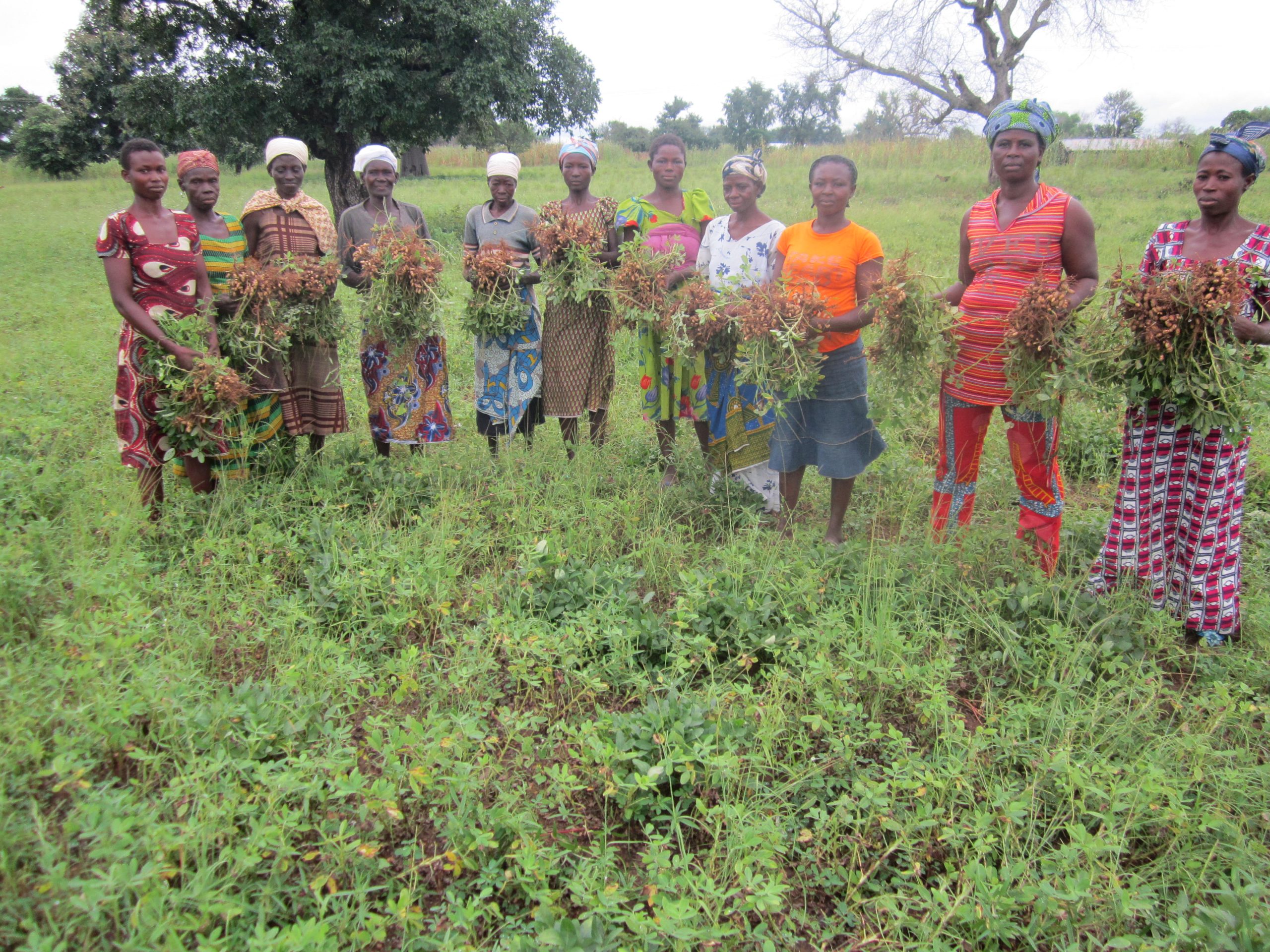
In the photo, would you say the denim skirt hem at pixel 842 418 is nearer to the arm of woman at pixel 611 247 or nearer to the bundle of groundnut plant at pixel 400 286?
the arm of woman at pixel 611 247

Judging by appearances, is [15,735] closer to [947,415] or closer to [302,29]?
[947,415]

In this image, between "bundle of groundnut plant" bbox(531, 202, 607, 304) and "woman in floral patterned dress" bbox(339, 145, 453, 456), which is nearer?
"bundle of groundnut plant" bbox(531, 202, 607, 304)

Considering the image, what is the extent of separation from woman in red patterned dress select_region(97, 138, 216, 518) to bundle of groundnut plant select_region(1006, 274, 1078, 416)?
12.5 feet

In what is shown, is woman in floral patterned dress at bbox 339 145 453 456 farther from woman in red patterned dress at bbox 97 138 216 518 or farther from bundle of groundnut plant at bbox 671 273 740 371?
bundle of groundnut plant at bbox 671 273 740 371

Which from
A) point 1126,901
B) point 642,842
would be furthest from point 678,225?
point 1126,901

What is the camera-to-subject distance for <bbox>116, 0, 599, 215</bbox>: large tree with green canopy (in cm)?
1230

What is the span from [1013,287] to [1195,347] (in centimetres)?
74

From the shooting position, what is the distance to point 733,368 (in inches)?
175

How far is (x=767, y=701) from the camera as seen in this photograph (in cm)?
291

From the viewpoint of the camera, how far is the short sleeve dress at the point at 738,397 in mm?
4309

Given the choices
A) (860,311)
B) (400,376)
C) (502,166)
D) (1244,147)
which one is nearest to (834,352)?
(860,311)

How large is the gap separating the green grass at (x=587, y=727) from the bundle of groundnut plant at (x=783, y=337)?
1.31ft

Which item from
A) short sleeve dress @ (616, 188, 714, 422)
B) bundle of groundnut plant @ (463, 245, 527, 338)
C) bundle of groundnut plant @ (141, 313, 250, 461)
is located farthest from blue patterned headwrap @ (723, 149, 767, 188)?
bundle of groundnut plant @ (141, 313, 250, 461)

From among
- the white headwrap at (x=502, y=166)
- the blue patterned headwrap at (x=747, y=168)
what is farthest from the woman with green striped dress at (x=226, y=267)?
the blue patterned headwrap at (x=747, y=168)
